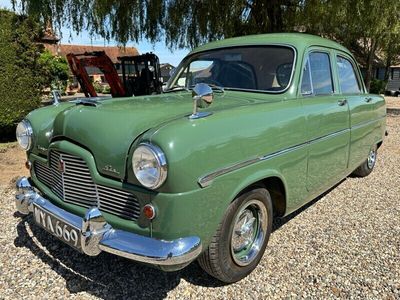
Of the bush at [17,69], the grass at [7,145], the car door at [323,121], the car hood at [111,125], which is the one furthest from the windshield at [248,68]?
the bush at [17,69]

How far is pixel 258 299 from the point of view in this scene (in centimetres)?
260

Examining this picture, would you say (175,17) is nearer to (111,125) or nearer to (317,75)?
(317,75)

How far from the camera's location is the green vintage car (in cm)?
218

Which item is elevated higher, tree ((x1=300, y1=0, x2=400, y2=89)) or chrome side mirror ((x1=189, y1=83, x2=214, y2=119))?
tree ((x1=300, y1=0, x2=400, y2=89))

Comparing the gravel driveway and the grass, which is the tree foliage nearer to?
the grass

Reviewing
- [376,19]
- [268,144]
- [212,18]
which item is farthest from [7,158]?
[376,19]

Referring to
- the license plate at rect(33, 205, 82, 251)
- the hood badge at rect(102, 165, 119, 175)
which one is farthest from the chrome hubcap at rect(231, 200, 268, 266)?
the license plate at rect(33, 205, 82, 251)

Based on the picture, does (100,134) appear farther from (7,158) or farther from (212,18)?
(212,18)

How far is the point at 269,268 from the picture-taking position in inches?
117

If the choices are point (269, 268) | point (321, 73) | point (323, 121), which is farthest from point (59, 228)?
point (321, 73)

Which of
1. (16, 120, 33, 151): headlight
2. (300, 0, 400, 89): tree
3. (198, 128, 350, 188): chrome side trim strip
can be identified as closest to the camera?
(198, 128, 350, 188): chrome side trim strip

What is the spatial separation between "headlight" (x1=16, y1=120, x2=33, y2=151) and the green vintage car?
12mm

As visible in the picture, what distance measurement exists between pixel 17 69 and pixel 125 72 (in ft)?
19.5

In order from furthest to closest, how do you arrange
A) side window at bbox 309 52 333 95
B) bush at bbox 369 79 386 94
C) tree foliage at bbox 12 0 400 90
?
bush at bbox 369 79 386 94
tree foliage at bbox 12 0 400 90
side window at bbox 309 52 333 95
